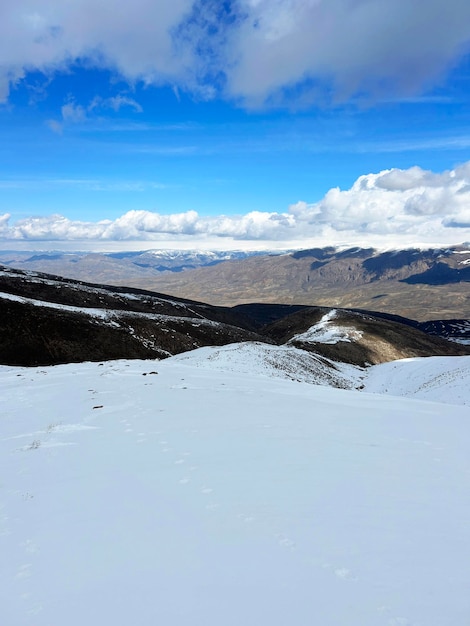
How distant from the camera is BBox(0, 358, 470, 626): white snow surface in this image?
4594 millimetres

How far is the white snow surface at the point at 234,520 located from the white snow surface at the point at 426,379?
2543 cm

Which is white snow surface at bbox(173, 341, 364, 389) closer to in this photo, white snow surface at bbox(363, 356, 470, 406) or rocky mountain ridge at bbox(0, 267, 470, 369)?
white snow surface at bbox(363, 356, 470, 406)

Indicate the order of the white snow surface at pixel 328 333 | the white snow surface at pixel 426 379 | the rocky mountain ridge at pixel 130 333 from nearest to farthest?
the white snow surface at pixel 426 379, the rocky mountain ridge at pixel 130 333, the white snow surface at pixel 328 333

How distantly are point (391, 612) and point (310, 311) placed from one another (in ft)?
405

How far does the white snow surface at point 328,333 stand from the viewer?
81.7 meters

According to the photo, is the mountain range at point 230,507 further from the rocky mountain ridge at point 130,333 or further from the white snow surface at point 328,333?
the white snow surface at point 328,333

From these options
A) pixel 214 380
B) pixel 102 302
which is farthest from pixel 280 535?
pixel 102 302

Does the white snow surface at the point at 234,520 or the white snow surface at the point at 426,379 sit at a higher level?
the white snow surface at the point at 234,520

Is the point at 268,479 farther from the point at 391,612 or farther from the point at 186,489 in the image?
the point at 391,612

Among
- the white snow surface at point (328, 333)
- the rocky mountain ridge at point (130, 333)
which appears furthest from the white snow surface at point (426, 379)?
the white snow surface at point (328, 333)

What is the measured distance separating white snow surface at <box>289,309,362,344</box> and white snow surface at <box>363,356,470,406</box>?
14.7 metres

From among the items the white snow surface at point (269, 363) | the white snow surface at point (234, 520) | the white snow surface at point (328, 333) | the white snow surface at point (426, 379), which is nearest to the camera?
the white snow surface at point (234, 520)

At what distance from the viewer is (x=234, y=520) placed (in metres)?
6.68

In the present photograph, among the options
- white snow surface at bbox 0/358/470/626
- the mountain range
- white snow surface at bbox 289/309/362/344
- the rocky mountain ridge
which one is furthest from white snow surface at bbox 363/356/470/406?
white snow surface at bbox 0/358/470/626
